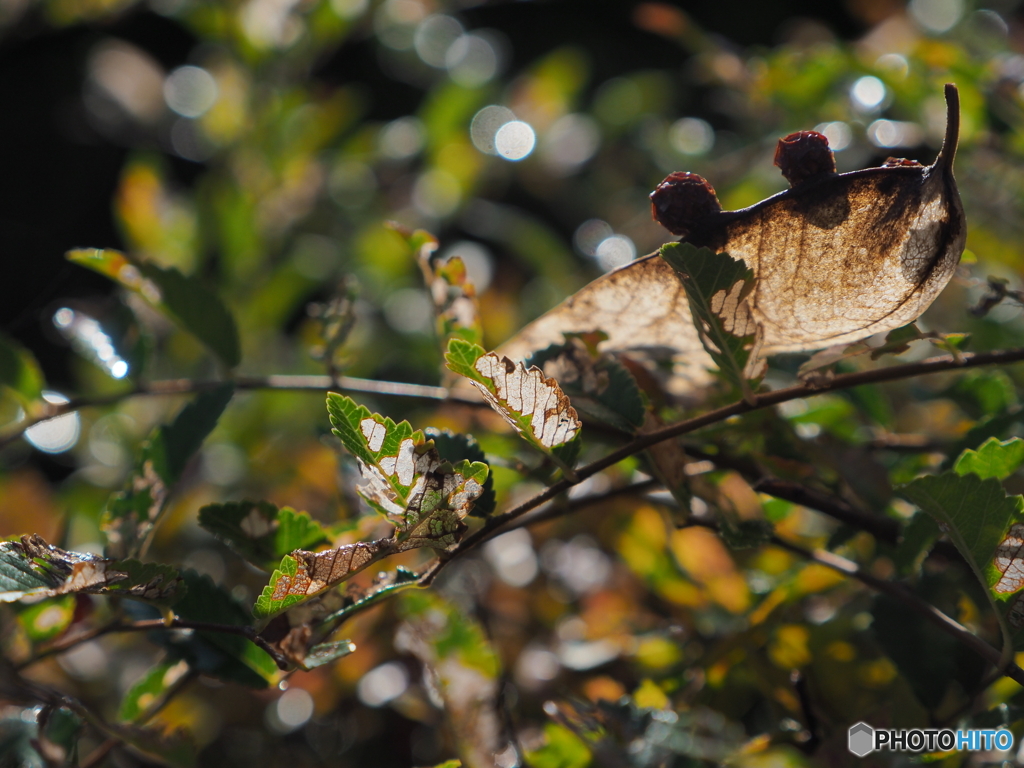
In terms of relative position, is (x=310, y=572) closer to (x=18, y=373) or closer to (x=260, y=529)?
(x=260, y=529)

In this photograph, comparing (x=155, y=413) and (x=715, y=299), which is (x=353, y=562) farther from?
(x=155, y=413)

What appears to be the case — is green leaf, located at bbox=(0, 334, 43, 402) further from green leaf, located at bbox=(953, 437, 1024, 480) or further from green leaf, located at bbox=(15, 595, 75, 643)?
green leaf, located at bbox=(953, 437, 1024, 480)

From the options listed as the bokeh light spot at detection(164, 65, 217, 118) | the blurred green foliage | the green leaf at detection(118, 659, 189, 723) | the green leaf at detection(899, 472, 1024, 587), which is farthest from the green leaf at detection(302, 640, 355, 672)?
the bokeh light spot at detection(164, 65, 217, 118)

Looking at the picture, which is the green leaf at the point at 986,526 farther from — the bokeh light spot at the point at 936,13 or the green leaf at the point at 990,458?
the bokeh light spot at the point at 936,13

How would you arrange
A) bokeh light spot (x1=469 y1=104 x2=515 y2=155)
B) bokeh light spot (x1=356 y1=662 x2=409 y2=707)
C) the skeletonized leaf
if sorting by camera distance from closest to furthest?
the skeletonized leaf → bokeh light spot (x1=356 y1=662 x2=409 y2=707) → bokeh light spot (x1=469 y1=104 x2=515 y2=155)

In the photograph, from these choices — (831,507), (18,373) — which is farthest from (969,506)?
(18,373)
